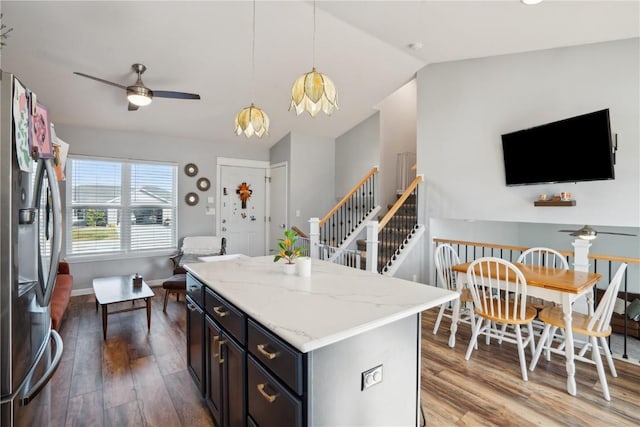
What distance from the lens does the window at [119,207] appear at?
4843 mm

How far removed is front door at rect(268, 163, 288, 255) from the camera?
6145 mm

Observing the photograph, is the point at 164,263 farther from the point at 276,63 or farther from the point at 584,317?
the point at 584,317

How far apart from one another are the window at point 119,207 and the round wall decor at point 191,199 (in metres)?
0.23

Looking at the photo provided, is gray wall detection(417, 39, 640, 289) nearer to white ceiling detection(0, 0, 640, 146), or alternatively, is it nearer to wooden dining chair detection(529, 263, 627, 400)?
white ceiling detection(0, 0, 640, 146)

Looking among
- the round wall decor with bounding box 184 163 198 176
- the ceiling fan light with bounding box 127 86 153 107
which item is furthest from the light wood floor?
the round wall decor with bounding box 184 163 198 176

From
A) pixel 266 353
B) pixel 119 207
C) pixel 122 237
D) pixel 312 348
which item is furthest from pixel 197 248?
pixel 312 348

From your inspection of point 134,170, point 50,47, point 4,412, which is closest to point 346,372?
point 4,412

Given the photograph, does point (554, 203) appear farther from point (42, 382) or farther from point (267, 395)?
point (42, 382)

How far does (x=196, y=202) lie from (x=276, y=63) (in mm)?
2986

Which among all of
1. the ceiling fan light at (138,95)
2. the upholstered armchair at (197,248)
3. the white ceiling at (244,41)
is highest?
the white ceiling at (244,41)

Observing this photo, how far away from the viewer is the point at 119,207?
514 centimetres

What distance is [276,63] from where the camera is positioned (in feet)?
13.1

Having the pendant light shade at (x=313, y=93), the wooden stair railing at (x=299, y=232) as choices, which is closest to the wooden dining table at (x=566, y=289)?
the pendant light shade at (x=313, y=93)

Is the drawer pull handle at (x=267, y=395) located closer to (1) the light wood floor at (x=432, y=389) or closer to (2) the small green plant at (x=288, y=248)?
(2) the small green plant at (x=288, y=248)
